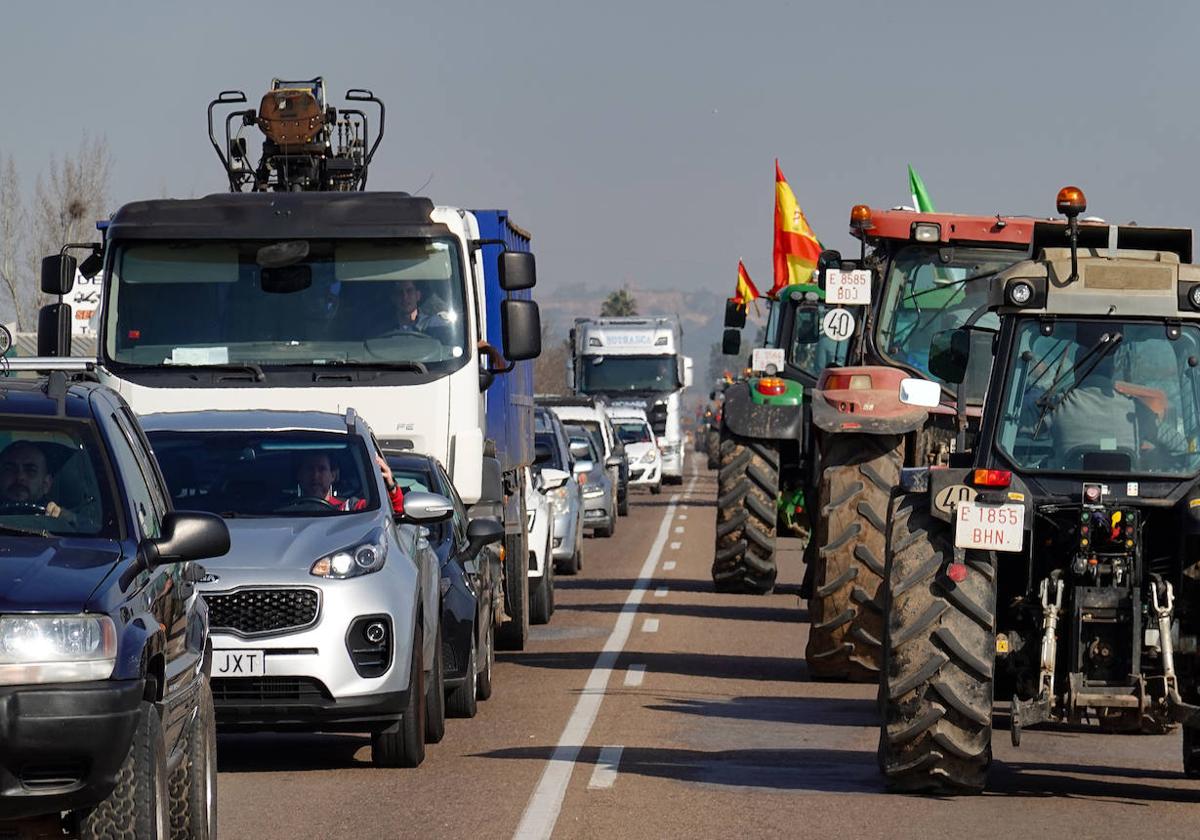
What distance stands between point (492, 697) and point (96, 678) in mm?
8348

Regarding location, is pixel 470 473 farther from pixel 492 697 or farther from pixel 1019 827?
pixel 1019 827

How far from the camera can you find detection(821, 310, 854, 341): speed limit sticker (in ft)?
61.6

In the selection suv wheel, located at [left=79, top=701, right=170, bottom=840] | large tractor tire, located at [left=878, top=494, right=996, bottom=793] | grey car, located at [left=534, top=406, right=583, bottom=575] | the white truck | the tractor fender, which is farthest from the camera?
the white truck

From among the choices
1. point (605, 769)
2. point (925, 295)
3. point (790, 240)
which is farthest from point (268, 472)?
point (790, 240)

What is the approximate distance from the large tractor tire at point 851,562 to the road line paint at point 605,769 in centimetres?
338

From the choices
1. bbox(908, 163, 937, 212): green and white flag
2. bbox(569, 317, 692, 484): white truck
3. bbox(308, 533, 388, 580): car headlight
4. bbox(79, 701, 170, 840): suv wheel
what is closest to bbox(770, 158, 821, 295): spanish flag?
bbox(908, 163, 937, 212): green and white flag

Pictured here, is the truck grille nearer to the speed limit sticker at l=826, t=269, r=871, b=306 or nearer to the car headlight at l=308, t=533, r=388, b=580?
the car headlight at l=308, t=533, r=388, b=580

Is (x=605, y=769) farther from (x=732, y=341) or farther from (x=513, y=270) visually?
(x=732, y=341)

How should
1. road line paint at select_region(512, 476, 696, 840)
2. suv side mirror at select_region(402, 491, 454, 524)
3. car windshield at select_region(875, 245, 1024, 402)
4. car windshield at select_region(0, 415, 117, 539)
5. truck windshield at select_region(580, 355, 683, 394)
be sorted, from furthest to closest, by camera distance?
truck windshield at select_region(580, 355, 683, 394), car windshield at select_region(875, 245, 1024, 402), suv side mirror at select_region(402, 491, 454, 524), road line paint at select_region(512, 476, 696, 840), car windshield at select_region(0, 415, 117, 539)

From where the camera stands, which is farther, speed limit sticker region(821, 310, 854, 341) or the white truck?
the white truck

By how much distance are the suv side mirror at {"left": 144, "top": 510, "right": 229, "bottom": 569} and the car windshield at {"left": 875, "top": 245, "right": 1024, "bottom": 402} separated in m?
11.0

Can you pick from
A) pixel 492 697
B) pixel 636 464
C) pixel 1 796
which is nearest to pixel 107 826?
pixel 1 796

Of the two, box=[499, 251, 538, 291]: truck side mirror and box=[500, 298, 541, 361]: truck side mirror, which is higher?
box=[499, 251, 538, 291]: truck side mirror

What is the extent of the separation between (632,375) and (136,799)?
1886 inches
